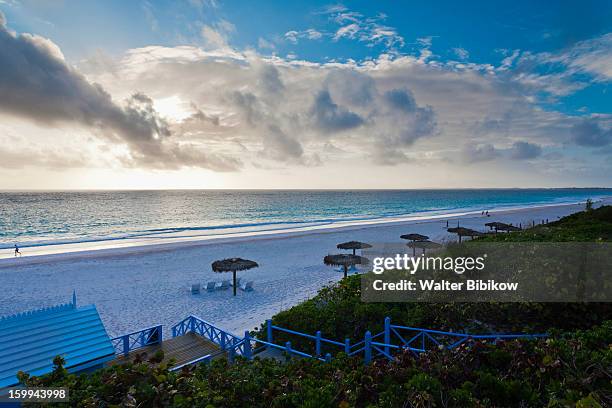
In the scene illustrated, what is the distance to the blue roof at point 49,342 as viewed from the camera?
615 cm

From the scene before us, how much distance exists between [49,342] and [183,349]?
3.13 m

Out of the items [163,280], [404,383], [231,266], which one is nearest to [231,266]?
[231,266]

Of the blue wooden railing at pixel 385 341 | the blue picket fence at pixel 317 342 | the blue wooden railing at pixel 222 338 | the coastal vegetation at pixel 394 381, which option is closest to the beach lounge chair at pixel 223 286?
the blue wooden railing at pixel 222 338

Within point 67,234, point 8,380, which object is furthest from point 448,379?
point 67,234

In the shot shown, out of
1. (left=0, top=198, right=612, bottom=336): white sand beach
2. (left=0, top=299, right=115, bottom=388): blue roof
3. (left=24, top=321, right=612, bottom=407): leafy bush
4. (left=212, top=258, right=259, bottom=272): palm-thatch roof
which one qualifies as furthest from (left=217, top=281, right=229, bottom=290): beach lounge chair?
(left=24, top=321, right=612, bottom=407): leafy bush

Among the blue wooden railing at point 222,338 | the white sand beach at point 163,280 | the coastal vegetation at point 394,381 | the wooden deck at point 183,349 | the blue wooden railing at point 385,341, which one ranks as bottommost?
the white sand beach at point 163,280

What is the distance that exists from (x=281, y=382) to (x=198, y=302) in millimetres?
11573

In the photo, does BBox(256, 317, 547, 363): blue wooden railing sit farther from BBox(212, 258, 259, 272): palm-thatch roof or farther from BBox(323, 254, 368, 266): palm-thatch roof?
BBox(323, 254, 368, 266): palm-thatch roof

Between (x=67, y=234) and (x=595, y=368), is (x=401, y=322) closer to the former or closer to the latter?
(x=595, y=368)

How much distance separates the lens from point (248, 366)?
178 inches

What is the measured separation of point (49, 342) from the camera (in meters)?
6.74

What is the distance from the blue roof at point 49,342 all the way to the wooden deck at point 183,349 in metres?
1.34

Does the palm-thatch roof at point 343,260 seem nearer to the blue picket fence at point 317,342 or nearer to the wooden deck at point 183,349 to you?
the blue picket fence at point 317,342

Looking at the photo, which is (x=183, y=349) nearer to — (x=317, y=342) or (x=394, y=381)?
(x=317, y=342)
